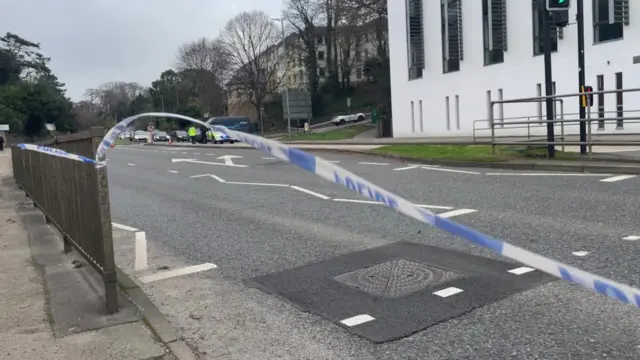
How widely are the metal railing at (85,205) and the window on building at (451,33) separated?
30504mm

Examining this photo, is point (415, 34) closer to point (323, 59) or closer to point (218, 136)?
point (218, 136)

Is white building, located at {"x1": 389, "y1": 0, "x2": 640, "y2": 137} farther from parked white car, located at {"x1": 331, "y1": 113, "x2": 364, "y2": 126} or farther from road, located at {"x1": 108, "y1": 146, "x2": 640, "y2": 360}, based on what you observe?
parked white car, located at {"x1": 331, "y1": 113, "x2": 364, "y2": 126}

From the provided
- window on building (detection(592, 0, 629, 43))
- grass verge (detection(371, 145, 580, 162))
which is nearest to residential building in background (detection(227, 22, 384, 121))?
window on building (detection(592, 0, 629, 43))

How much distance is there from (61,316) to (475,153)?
14185mm

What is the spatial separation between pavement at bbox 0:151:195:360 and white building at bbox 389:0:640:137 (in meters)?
17.0

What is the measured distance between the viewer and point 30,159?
1016 cm

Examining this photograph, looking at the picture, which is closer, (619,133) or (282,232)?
(282,232)

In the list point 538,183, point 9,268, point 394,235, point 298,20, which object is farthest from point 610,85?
point 298,20

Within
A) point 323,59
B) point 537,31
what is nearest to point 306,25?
point 323,59

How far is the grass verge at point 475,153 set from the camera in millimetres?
14992

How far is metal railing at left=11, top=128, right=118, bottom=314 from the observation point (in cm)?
445

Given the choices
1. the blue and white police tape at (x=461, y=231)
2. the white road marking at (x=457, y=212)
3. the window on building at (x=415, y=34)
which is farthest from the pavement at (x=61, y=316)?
the window on building at (x=415, y=34)

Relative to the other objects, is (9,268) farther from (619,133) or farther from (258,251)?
(619,133)

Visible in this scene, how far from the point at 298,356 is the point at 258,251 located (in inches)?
123
